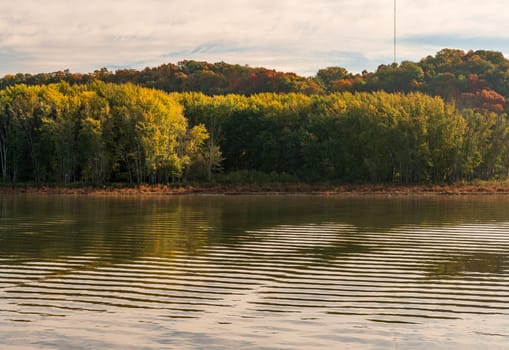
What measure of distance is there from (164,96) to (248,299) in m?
62.6

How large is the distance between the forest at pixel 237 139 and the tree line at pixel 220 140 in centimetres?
11

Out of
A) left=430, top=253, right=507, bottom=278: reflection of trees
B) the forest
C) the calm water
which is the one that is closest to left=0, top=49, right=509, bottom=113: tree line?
the forest

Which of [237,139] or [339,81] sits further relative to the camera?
[339,81]

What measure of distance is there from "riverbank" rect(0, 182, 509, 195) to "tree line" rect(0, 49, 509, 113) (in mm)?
34424

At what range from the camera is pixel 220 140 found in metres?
76.7

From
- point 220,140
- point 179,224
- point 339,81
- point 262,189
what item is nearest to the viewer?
point 179,224

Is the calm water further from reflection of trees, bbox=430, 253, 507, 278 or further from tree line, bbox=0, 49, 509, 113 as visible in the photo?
tree line, bbox=0, 49, 509, 113

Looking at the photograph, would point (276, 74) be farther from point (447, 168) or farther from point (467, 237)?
point (467, 237)

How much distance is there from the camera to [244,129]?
77500mm

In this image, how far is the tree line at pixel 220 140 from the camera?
2689 inches

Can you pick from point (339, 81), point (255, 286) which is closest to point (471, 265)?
point (255, 286)

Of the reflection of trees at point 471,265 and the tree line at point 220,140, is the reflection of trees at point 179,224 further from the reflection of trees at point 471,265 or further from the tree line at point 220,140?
the tree line at point 220,140

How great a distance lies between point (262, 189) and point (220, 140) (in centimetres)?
1356

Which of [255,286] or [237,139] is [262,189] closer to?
[237,139]
